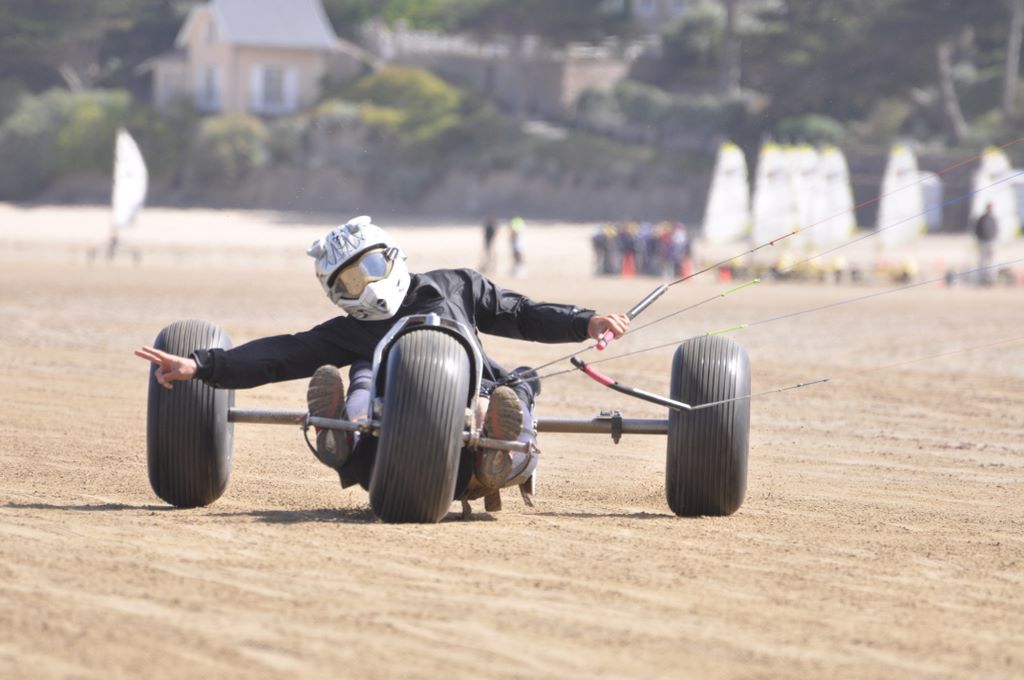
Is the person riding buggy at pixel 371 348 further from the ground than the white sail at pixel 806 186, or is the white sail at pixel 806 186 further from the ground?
the white sail at pixel 806 186

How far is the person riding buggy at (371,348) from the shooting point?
7656 millimetres

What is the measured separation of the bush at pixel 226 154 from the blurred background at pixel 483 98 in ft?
0.32

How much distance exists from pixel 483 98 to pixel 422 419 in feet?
235

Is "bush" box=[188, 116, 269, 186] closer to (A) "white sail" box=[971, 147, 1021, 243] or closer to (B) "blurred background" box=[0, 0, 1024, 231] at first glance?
(B) "blurred background" box=[0, 0, 1024, 231]

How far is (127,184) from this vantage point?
54.5 m

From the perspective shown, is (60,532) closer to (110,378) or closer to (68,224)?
(110,378)

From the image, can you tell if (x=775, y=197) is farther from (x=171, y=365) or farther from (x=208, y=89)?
(x=171, y=365)

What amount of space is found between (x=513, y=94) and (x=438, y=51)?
450 centimetres

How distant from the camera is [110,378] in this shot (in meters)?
16.2

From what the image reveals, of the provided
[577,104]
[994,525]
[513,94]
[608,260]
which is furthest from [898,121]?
[994,525]

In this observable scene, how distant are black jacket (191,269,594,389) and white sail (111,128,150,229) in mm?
46495

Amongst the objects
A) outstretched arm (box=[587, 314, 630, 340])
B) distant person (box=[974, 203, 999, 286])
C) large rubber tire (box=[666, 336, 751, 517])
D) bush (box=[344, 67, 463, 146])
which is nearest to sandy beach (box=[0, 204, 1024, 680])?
large rubber tire (box=[666, 336, 751, 517])

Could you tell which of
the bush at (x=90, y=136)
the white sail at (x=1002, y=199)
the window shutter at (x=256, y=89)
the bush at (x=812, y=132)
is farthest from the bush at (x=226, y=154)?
the white sail at (x=1002, y=199)

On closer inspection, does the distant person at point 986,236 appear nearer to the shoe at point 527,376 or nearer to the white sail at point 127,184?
the white sail at point 127,184
